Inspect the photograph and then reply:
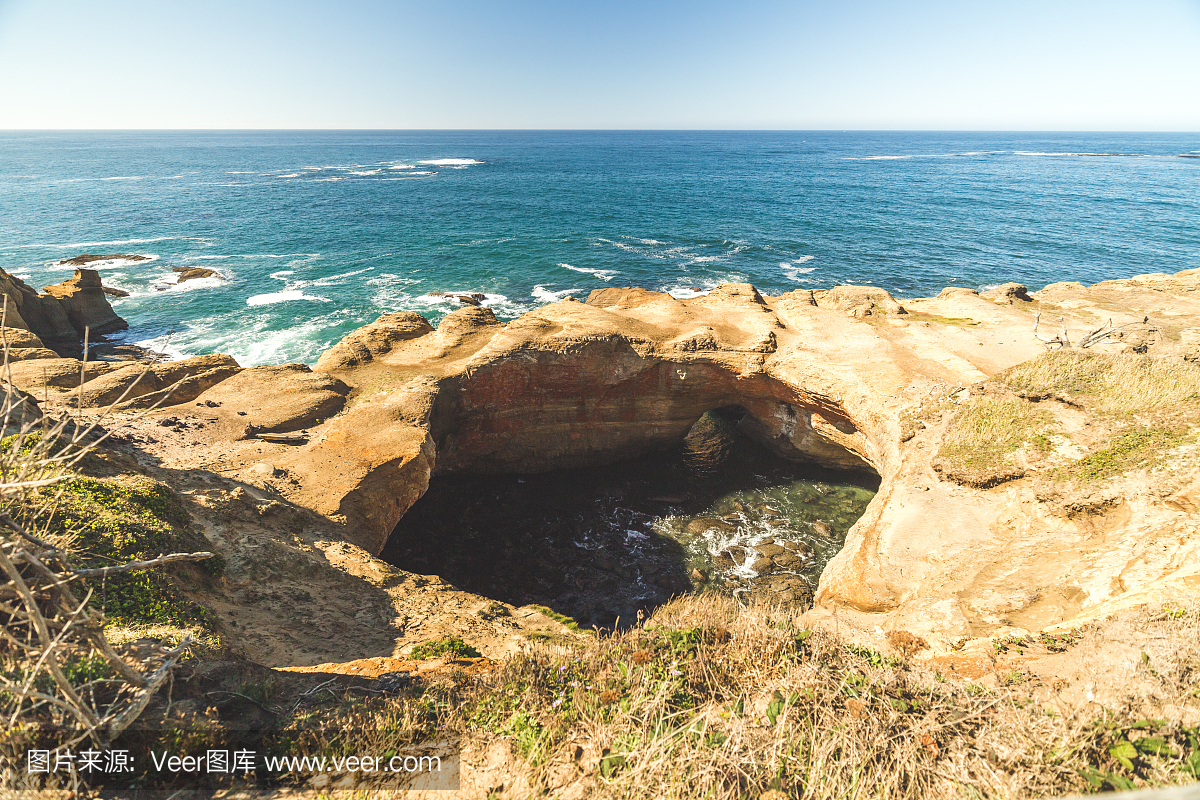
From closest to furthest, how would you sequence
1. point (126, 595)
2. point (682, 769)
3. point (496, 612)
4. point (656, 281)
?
point (682, 769) < point (126, 595) < point (496, 612) < point (656, 281)

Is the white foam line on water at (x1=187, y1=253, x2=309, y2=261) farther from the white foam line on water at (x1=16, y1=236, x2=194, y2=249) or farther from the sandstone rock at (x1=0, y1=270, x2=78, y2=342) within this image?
the sandstone rock at (x1=0, y1=270, x2=78, y2=342)

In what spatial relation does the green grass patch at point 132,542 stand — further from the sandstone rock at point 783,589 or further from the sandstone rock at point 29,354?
the sandstone rock at point 783,589

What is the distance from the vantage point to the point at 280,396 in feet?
57.2

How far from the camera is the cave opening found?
17.3 metres

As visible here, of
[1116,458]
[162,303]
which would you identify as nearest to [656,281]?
[1116,458]

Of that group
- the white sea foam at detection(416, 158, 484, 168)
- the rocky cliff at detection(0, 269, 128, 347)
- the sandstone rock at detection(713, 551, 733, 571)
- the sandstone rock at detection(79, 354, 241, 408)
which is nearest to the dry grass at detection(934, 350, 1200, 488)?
the sandstone rock at detection(713, 551, 733, 571)

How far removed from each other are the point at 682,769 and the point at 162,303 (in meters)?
47.3

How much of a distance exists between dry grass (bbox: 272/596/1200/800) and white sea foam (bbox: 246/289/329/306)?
38.3 m

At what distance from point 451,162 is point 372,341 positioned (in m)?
129

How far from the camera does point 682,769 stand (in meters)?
5.19

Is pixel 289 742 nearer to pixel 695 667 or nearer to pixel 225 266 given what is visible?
pixel 695 667

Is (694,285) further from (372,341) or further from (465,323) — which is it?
(372,341)

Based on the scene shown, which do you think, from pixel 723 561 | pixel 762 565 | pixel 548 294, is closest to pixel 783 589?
pixel 762 565

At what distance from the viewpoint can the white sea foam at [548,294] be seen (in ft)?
126
